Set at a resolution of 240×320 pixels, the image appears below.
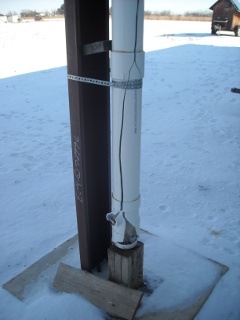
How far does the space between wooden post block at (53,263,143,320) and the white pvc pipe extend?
0.27 meters

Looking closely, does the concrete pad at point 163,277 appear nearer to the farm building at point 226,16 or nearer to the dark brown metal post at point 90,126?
the dark brown metal post at point 90,126

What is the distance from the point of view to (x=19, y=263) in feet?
8.16

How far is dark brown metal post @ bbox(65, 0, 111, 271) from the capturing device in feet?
5.14

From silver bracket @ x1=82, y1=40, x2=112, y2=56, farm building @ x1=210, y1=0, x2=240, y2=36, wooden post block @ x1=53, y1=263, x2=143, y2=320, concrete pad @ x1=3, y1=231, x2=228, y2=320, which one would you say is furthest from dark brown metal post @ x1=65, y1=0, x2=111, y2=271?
farm building @ x1=210, y1=0, x2=240, y2=36

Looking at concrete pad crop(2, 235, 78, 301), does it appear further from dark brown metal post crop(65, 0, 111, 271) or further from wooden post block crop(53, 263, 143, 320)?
dark brown metal post crop(65, 0, 111, 271)

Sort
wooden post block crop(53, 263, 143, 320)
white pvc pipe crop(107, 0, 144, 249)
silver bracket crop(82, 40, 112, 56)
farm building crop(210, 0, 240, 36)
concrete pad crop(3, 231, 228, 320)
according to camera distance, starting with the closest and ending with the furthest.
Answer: white pvc pipe crop(107, 0, 144, 249), silver bracket crop(82, 40, 112, 56), wooden post block crop(53, 263, 143, 320), concrete pad crop(3, 231, 228, 320), farm building crop(210, 0, 240, 36)

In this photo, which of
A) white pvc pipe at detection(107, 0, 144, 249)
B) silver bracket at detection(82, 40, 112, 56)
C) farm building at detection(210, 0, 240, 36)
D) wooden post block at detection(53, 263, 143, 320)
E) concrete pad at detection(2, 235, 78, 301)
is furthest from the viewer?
farm building at detection(210, 0, 240, 36)

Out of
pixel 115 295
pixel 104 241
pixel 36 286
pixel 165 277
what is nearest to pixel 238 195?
pixel 165 277

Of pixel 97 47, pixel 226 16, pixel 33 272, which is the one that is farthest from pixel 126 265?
pixel 226 16

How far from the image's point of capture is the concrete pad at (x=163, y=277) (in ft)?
6.28

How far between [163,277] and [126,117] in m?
1.24

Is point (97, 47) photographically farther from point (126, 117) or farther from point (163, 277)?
point (163, 277)

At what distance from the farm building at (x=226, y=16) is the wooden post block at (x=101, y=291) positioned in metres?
21.2

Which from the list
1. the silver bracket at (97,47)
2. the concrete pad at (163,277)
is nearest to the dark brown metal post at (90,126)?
the silver bracket at (97,47)
